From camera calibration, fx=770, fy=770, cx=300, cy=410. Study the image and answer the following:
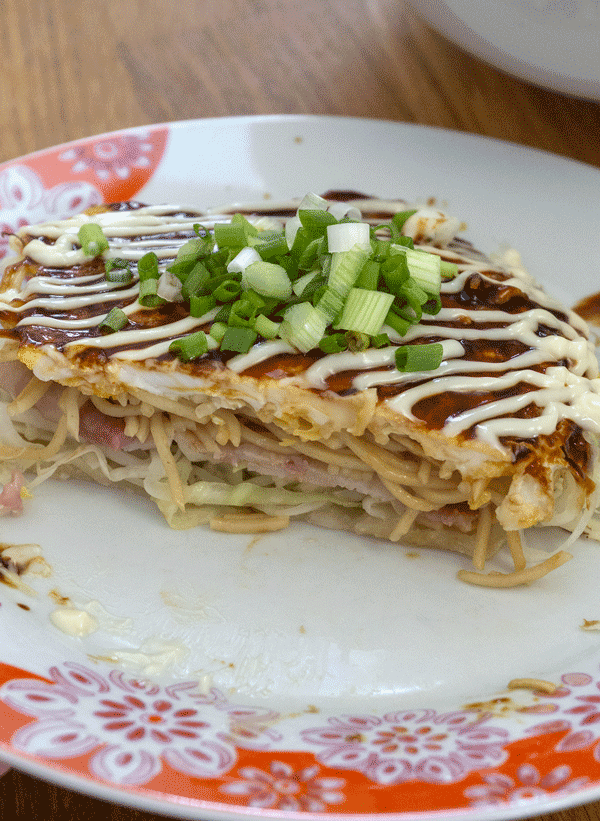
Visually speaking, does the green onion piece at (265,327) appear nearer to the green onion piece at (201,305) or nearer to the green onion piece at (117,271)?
the green onion piece at (201,305)

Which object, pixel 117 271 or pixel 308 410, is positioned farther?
pixel 117 271

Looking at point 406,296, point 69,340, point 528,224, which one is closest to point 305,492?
point 406,296

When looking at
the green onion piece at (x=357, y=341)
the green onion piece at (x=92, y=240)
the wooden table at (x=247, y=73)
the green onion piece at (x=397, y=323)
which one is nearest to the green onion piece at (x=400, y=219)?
the green onion piece at (x=397, y=323)

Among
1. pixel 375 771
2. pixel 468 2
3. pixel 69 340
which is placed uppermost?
pixel 468 2

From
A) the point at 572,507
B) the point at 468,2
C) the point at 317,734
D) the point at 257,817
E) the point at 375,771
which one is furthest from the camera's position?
the point at 468,2

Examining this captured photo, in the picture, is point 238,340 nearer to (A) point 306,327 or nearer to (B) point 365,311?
(A) point 306,327

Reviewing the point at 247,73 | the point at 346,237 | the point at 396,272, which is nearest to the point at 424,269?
the point at 396,272

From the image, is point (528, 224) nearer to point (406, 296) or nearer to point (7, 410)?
point (406, 296)

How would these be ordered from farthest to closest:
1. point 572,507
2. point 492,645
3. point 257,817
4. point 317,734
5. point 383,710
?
point 572,507
point 492,645
point 383,710
point 317,734
point 257,817
